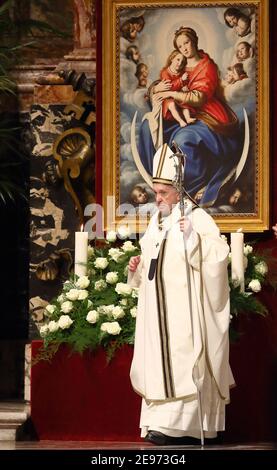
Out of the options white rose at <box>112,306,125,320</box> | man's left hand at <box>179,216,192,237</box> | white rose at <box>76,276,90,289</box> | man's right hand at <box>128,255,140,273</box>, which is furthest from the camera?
white rose at <box>76,276,90,289</box>

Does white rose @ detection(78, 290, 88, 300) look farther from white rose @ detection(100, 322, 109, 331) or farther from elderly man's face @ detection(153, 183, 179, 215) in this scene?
elderly man's face @ detection(153, 183, 179, 215)

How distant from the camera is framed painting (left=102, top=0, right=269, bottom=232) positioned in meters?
10.9

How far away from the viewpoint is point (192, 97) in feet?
36.0

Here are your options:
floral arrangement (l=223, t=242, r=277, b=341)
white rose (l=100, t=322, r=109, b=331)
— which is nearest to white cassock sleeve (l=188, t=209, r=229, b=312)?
floral arrangement (l=223, t=242, r=277, b=341)

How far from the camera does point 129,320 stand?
9.53 metres

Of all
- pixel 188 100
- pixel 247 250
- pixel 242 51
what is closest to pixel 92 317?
pixel 247 250

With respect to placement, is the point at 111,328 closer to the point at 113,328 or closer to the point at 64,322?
the point at 113,328

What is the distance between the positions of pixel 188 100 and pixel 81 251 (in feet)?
6.41

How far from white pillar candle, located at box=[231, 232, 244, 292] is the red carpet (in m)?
0.90

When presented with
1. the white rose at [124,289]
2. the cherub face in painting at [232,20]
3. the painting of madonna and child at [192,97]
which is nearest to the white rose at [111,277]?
the white rose at [124,289]

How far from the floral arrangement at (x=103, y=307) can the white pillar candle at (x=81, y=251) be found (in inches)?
2.8

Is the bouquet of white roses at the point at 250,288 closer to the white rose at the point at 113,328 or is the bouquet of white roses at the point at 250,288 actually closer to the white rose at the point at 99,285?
the white rose at the point at 113,328
